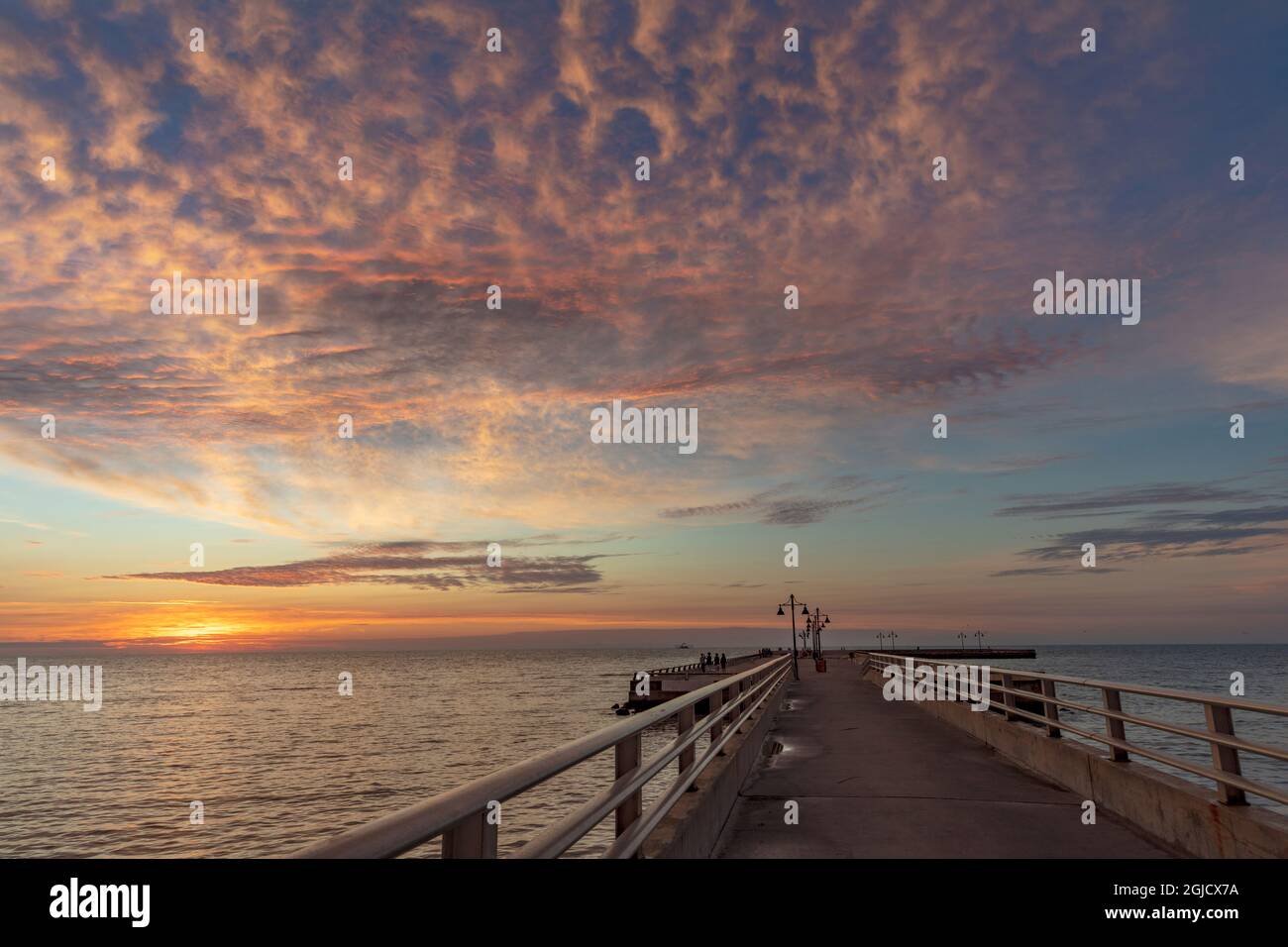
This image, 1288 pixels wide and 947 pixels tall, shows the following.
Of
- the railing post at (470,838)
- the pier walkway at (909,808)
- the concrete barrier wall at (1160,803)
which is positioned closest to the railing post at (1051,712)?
the concrete barrier wall at (1160,803)

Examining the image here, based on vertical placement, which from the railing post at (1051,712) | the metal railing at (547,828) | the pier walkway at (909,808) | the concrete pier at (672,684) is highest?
the metal railing at (547,828)

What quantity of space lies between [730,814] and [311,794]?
94.2ft

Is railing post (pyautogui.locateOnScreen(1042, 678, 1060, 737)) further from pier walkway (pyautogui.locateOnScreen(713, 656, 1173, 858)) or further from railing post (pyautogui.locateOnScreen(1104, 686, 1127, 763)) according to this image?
railing post (pyautogui.locateOnScreen(1104, 686, 1127, 763))

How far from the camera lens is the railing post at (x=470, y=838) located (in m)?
2.71

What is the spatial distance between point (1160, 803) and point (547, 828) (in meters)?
7.04

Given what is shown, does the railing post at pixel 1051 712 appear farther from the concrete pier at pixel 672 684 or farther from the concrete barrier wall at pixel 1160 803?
the concrete pier at pixel 672 684

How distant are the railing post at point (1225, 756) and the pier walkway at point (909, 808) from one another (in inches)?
30.0

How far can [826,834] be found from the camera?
26.5 ft

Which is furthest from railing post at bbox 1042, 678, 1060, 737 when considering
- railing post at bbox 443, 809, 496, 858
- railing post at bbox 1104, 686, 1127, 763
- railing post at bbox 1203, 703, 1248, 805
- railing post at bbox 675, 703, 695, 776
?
railing post at bbox 443, 809, 496, 858

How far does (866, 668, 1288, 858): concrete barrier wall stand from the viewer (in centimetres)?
653

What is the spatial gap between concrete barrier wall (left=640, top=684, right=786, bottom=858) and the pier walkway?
210 millimetres
